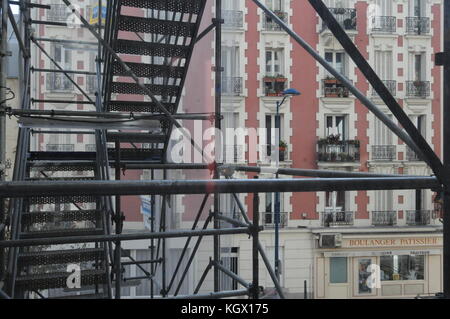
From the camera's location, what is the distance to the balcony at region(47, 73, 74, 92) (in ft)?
41.9

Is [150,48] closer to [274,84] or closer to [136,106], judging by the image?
[136,106]

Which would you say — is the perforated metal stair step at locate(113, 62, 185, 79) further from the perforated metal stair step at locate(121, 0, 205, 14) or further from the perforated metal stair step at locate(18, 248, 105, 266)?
Answer: the perforated metal stair step at locate(18, 248, 105, 266)

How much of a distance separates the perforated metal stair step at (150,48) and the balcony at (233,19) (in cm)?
1015

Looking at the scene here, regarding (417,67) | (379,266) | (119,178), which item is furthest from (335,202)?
(119,178)

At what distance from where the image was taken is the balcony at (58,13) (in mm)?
12709

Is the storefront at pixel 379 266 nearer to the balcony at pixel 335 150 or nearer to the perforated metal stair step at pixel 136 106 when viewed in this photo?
the balcony at pixel 335 150

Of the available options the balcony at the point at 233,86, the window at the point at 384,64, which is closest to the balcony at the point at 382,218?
the window at the point at 384,64

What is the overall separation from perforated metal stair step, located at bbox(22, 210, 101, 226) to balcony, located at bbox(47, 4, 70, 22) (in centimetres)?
1071

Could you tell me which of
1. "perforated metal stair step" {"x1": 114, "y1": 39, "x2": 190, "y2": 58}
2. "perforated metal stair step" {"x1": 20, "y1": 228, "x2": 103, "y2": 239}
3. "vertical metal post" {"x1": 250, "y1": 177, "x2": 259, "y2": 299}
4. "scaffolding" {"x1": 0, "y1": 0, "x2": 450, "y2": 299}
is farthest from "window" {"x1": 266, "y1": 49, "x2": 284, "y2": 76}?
"vertical metal post" {"x1": 250, "y1": 177, "x2": 259, "y2": 299}

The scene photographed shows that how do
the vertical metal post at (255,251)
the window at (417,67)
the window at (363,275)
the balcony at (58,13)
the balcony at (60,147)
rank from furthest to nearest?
the window at (417,67) < the window at (363,275) < the balcony at (58,13) < the balcony at (60,147) < the vertical metal post at (255,251)

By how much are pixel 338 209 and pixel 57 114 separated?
481 inches

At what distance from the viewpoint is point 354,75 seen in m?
14.4

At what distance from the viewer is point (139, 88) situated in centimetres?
418
